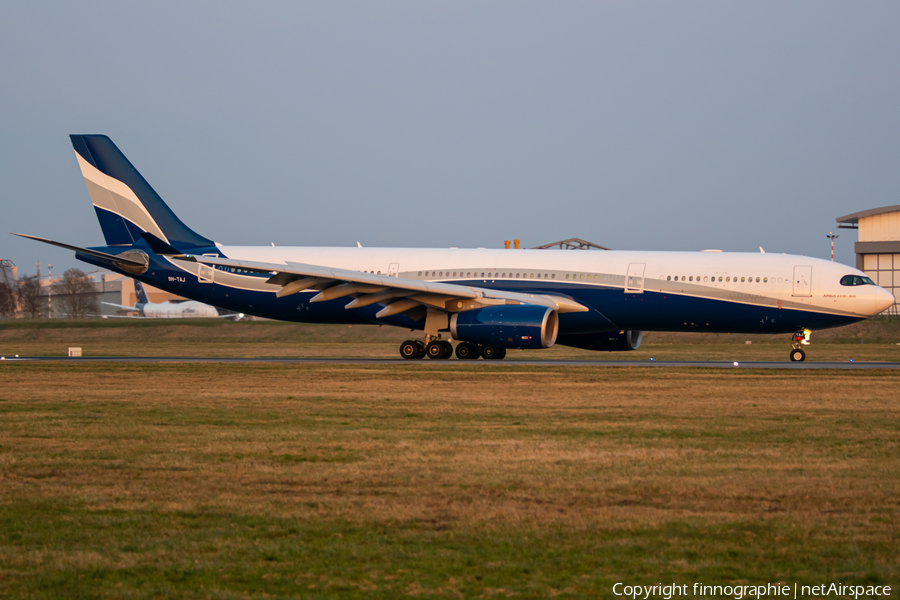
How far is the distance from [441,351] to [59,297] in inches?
3766

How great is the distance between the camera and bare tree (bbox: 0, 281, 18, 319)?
324ft

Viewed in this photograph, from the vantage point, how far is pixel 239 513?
711 cm

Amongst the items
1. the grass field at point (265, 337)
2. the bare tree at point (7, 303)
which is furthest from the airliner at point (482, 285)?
the bare tree at point (7, 303)

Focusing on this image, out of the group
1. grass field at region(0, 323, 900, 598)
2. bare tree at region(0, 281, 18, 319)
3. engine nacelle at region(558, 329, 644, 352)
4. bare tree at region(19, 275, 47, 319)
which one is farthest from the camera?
bare tree at region(19, 275, 47, 319)

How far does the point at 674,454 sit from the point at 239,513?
4.76 m

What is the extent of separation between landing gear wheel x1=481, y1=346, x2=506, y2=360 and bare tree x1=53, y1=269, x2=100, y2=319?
270 feet

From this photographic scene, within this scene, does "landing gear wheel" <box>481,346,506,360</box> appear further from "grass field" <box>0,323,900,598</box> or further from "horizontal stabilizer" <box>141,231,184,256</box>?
"grass field" <box>0,323,900,598</box>

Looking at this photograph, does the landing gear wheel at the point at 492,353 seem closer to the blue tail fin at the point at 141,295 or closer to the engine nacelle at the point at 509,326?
the engine nacelle at the point at 509,326

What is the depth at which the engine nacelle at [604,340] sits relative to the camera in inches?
1108

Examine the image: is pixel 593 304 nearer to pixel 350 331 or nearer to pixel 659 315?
pixel 659 315

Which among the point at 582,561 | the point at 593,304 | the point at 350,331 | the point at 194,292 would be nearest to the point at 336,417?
the point at 582,561

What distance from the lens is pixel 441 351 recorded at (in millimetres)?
26828

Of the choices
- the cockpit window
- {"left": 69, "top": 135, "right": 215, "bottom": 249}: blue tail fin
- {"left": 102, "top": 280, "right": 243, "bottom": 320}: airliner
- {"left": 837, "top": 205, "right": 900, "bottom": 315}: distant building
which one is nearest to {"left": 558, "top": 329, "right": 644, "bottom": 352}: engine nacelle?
the cockpit window

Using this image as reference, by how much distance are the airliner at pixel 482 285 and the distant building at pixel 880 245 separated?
1758 inches
